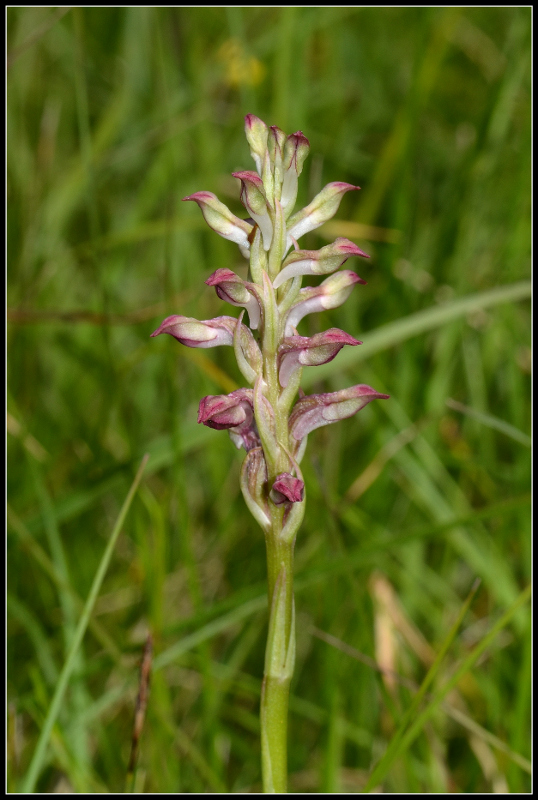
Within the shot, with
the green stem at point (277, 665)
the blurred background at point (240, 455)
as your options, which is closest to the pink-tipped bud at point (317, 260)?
the green stem at point (277, 665)

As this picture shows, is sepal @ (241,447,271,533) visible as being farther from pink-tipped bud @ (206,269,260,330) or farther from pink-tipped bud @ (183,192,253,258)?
pink-tipped bud @ (183,192,253,258)

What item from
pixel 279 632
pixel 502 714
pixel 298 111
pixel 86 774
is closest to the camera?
pixel 279 632

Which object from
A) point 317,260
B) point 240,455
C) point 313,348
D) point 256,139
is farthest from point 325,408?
point 240,455

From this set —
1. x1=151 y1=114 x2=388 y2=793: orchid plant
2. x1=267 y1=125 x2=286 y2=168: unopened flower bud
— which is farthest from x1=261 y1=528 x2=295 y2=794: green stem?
x1=267 y1=125 x2=286 y2=168: unopened flower bud

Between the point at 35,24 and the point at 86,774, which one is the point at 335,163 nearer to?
the point at 35,24

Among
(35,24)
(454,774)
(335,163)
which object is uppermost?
(35,24)

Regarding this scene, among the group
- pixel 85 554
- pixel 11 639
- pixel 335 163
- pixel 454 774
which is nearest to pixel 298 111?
pixel 335 163
